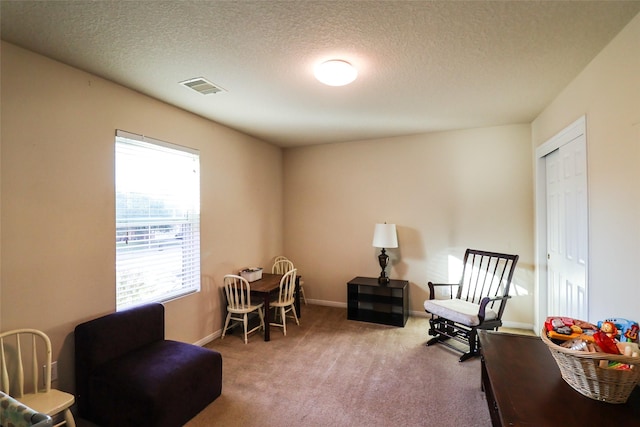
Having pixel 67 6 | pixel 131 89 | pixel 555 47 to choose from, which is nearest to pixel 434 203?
pixel 555 47

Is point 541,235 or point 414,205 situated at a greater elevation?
point 414,205

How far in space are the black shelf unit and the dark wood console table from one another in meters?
2.09

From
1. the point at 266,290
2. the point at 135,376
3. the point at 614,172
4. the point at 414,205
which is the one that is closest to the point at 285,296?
the point at 266,290

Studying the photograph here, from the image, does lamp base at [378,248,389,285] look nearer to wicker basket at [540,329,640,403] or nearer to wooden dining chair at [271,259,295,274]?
wooden dining chair at [271,259,295,274]

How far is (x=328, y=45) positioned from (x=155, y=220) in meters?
2.15

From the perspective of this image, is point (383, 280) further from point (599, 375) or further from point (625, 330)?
point (599, 375)

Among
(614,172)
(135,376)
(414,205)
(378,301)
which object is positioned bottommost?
(378,301)

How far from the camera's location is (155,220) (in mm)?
2738

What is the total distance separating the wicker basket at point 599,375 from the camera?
1.15 metres

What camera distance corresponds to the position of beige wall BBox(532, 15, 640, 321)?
1617 millimetres

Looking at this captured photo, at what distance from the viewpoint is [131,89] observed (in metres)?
2.50

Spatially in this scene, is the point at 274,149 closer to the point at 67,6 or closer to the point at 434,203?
the point at 434,203

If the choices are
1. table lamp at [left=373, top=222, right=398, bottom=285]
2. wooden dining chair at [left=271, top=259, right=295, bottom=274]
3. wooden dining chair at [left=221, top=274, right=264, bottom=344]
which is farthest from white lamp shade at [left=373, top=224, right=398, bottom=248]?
wooden dining chair at [left=221, top=274, right=264, bottom=344]

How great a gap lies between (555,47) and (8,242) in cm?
365
